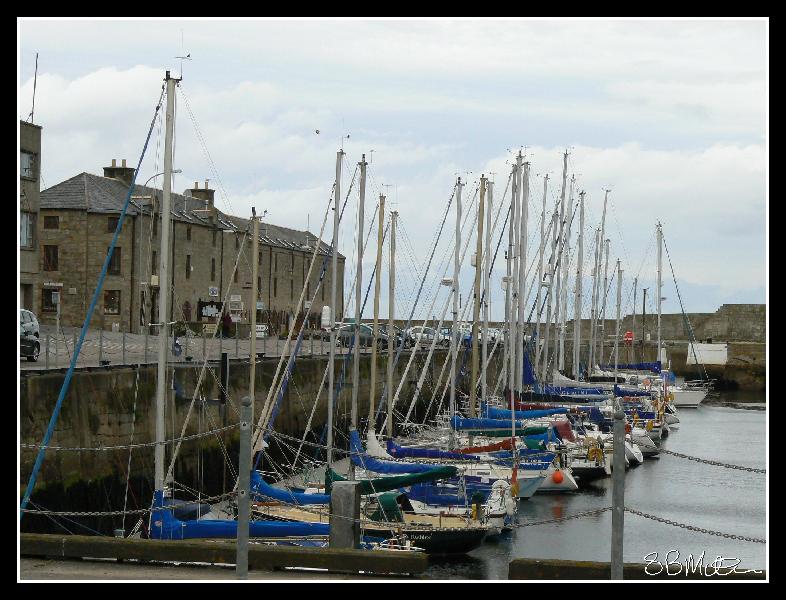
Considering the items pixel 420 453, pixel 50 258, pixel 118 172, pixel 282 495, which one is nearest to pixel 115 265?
pixel 50 258

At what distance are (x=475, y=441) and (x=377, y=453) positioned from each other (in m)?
4.82

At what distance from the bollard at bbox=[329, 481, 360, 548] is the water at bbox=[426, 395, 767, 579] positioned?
7606mm

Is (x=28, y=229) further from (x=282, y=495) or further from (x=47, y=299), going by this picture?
(x=282, y=495)

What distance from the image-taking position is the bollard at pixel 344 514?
1391 cm

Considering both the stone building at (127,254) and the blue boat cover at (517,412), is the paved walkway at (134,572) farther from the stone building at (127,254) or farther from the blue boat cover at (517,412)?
the stone building at (127,254)

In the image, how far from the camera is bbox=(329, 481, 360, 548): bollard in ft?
45.6

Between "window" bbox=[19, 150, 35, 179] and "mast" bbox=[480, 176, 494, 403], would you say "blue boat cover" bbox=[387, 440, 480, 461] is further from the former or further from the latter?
"window" bbox=[19, 150, 35, 179]

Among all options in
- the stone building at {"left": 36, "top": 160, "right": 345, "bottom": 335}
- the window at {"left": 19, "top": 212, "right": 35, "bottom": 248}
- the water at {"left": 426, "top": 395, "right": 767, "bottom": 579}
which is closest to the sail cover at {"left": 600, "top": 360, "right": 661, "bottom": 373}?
the stone building at {"left": 36, "top": 160, "right": 345, "bottom": 335}

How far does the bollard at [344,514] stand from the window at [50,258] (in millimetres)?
45183

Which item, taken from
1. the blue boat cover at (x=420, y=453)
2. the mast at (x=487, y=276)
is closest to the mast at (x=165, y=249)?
the blue boat cover at (x=420, y=453)

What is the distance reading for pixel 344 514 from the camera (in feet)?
45.5
